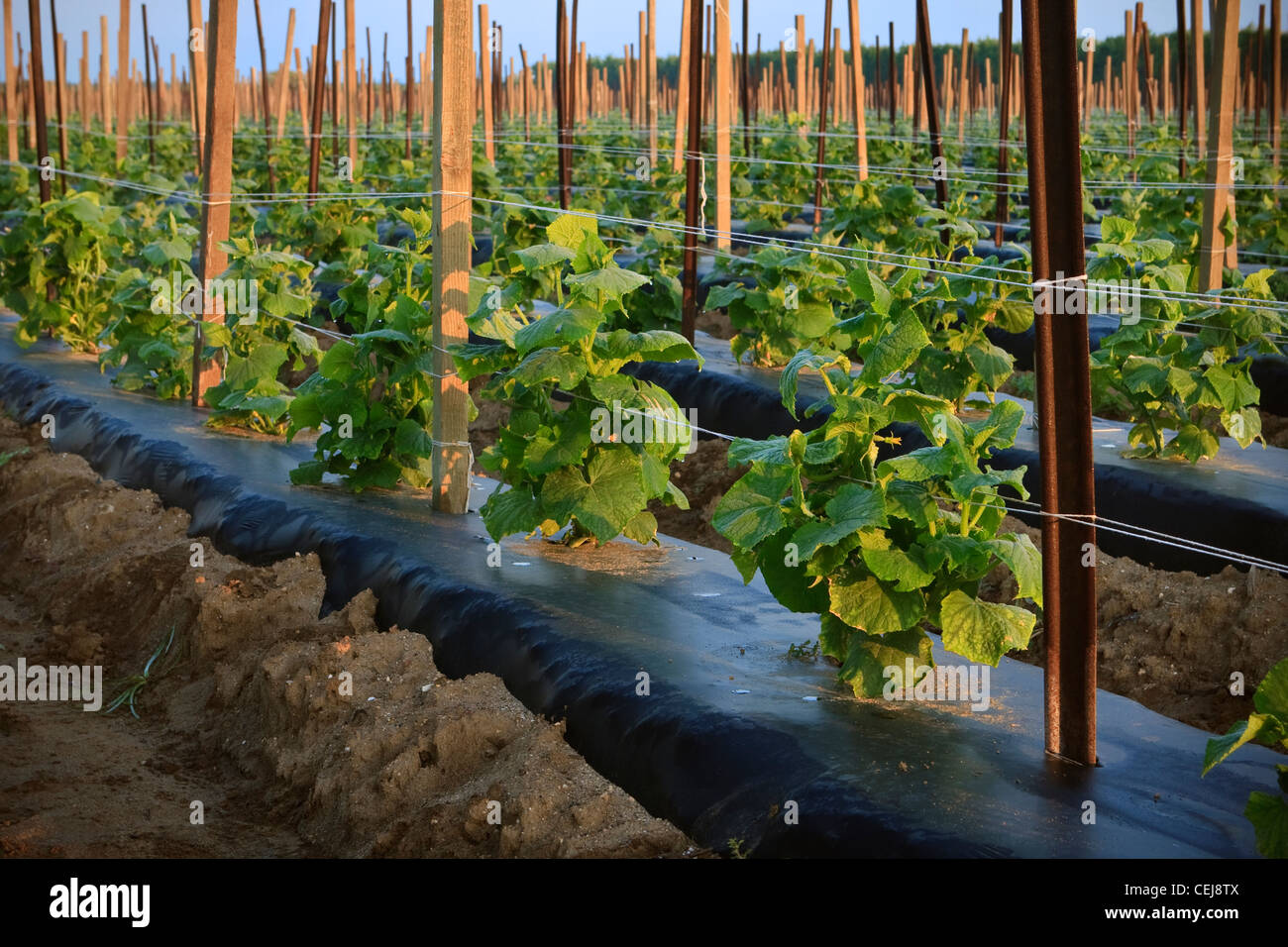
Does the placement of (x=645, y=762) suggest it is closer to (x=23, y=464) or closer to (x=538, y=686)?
(x=538, y=686)

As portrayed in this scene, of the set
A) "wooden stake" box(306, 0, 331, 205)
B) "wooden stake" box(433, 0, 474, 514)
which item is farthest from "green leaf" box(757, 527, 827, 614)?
"wooden stake" box(306, 0, 331, 205)

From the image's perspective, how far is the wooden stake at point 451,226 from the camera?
5133mm

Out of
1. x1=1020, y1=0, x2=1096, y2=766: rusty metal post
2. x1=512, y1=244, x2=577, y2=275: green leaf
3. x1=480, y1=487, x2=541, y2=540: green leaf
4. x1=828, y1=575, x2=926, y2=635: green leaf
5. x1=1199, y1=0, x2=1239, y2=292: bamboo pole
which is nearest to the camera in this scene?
x1=1020, y1=0, x2=1096, y2=766: rusty metal post

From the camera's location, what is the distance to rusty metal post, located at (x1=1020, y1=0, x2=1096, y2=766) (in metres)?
2.97

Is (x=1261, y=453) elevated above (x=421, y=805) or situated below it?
above

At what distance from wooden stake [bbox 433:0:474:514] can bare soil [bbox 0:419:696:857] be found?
769 millimetres

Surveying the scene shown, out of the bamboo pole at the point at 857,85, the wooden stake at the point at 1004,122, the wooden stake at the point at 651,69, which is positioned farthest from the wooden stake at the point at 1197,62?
the wooden stake at the point at 651,69

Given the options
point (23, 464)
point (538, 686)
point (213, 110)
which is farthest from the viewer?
point (213, 110)

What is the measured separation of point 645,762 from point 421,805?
66cm

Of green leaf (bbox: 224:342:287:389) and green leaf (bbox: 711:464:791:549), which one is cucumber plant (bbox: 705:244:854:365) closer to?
green leaf (bbox: 224:342:287:389)

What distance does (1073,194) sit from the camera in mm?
2975

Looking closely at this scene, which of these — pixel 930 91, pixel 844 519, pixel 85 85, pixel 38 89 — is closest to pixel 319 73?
pixel 38 89

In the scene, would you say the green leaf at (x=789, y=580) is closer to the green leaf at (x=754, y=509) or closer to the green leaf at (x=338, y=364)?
the green leaf at (x=754, y=509)
